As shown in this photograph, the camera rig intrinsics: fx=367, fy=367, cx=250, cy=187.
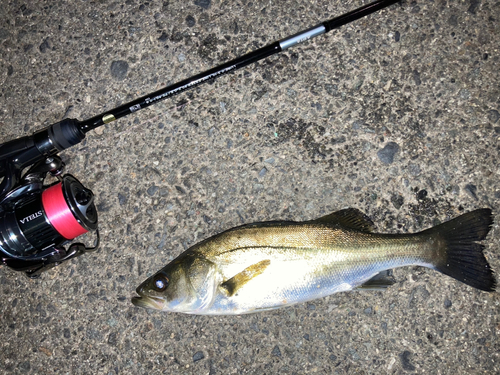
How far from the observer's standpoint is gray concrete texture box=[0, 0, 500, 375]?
248cm

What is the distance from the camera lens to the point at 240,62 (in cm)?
246

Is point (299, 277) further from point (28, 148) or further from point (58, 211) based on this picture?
point (28, 148)

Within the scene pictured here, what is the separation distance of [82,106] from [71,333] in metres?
1.66

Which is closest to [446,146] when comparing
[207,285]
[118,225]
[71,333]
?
[207,285]

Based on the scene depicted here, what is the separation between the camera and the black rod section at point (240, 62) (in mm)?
2452

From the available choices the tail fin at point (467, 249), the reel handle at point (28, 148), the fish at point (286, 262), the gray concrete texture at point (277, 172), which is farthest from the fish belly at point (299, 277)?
the reel handle at point (28, 148)

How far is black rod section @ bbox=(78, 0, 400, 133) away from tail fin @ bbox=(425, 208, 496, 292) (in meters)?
1.47

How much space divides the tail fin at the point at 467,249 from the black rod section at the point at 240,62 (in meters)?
1.47

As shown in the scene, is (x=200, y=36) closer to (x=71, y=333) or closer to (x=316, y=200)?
(x=316, y=200)

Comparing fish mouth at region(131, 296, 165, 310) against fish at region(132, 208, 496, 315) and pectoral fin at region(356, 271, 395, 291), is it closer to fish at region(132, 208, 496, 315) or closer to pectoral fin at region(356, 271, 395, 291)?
fish at region(132, 208, 496, 315)

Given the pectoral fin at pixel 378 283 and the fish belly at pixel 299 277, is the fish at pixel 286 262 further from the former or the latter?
the pectoral fin at pixel 378 283

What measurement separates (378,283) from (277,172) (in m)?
0.97

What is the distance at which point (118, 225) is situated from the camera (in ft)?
8.68

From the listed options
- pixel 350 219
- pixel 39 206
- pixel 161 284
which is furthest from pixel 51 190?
pixel 350 219
